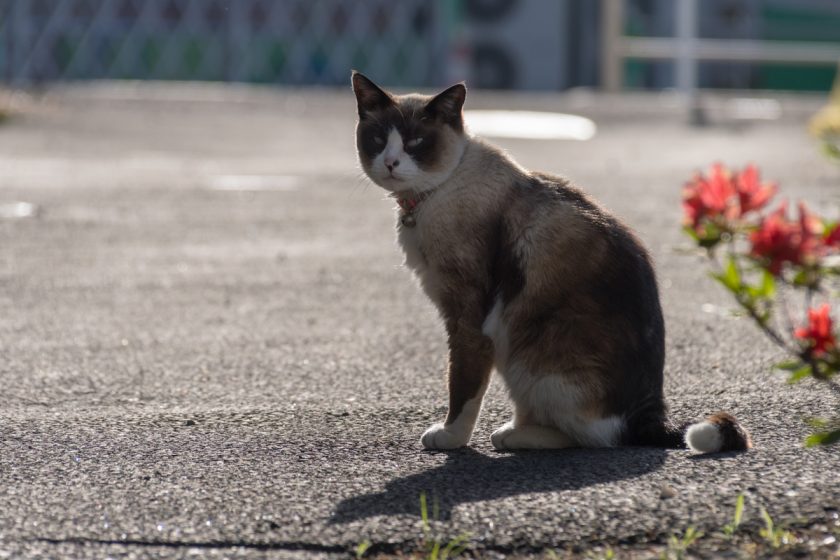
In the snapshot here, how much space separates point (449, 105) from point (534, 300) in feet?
2.70

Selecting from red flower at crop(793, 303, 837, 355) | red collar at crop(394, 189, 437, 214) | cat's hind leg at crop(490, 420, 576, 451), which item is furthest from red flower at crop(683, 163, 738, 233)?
red collar at crop(394, 189, 437, 214)

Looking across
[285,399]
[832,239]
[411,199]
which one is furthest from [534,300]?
[832,239]

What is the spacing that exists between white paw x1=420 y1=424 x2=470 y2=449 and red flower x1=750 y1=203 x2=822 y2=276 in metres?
1.53

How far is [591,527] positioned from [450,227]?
1.24m

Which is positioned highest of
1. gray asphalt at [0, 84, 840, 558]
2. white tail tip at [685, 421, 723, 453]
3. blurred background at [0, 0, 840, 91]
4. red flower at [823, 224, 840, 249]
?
red flower at [823, 224, 840, 249]

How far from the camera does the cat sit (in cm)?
398

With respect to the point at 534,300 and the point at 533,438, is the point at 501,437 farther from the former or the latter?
the point at 534,300

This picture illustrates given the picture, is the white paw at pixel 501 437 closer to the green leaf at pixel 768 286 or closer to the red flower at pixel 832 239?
the green leaf at pixel 768 286

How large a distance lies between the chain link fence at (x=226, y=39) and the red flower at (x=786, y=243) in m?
35.6

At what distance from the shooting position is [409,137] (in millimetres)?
4418

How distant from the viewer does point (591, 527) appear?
3285 millimetres

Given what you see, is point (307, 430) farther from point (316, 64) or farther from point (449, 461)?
point (316, 64)

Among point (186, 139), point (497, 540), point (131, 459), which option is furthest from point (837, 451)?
point (186, 139)

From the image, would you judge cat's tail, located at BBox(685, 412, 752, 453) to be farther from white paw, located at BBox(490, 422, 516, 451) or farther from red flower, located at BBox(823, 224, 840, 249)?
red flower, located at BBox(823, 224, 840, 249)
